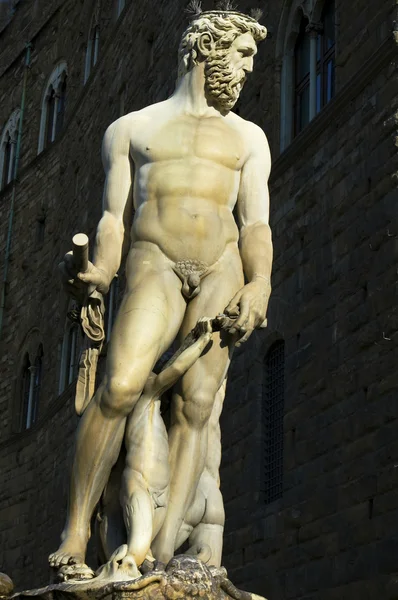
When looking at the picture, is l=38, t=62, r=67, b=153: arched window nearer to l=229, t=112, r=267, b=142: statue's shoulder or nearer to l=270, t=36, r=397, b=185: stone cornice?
l=270, t=36, r=397, b=185: stone cornice

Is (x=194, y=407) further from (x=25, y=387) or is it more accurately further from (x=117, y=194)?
(x=25, y=387)

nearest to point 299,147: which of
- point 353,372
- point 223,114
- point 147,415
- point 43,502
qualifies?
point 353,372

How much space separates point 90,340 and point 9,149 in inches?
1075

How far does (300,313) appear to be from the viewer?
516 inches

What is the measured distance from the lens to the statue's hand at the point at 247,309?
5.90 meters

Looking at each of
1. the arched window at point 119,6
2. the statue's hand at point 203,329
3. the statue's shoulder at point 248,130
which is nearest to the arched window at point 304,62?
the statue's shoulder at point 248,130

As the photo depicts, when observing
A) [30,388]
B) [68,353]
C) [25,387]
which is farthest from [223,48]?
[25,387]

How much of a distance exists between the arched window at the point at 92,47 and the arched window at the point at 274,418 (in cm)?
1432

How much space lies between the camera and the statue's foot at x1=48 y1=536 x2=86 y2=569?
5.51 meters

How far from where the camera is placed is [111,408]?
18.8 ft

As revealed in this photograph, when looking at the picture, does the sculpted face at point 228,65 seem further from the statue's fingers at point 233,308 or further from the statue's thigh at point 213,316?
the statue's fingers at point 233,308

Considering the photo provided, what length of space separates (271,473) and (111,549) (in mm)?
8040

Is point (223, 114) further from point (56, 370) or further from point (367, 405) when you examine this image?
point (56, 370)

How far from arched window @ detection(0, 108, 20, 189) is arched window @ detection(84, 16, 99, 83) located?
492cm
